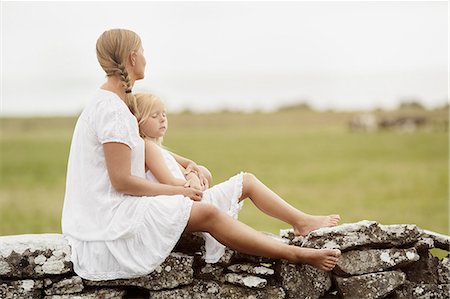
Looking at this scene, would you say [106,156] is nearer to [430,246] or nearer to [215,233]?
[215,233]

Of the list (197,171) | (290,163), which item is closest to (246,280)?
(197,171)

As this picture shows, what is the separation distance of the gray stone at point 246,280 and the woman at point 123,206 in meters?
0.19

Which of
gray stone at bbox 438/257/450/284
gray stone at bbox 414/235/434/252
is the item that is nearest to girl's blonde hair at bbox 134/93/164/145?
gray stone at bbox 414/235/434/252

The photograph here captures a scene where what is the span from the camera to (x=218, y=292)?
17.2 feet

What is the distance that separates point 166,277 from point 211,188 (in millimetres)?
685

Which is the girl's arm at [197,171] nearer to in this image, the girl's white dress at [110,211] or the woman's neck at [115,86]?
the girl's white dress at [110,211]

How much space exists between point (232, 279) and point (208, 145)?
97.6ft

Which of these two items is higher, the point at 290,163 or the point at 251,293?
the point at 251,293

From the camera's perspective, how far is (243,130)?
41.2 metres

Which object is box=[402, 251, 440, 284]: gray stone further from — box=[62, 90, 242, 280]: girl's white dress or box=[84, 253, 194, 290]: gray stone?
box=[84, 253, 194, 290]: gray stone

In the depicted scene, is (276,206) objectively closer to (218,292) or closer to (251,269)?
(251,269)

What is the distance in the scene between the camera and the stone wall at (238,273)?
5.12 metres

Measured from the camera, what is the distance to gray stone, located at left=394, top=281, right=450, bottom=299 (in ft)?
17.9

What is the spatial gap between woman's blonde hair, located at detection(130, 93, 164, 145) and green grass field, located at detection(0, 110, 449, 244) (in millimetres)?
10271
